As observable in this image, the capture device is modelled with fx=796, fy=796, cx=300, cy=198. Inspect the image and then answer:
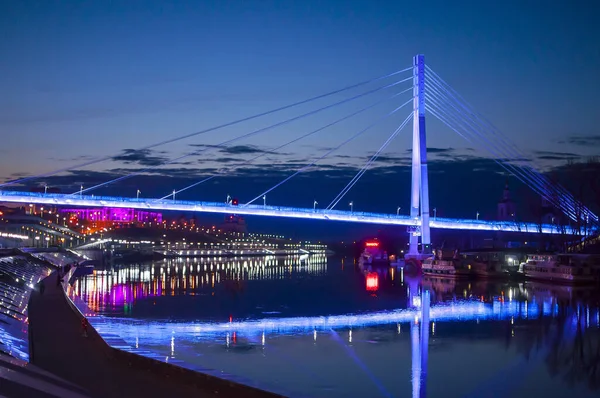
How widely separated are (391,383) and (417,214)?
1250 inches

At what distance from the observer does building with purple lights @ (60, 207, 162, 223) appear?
5330 inches

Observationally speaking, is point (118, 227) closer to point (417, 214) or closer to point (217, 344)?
point (417, 214)

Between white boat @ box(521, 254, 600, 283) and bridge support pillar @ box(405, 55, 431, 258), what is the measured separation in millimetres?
5959

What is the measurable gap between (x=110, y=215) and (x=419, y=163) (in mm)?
110126

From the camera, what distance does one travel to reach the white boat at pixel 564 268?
33.8m

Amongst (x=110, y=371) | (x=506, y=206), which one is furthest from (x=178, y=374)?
(x=506, y=206)

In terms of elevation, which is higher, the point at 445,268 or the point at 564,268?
the point at 564,268

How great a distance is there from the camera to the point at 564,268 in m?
34.6

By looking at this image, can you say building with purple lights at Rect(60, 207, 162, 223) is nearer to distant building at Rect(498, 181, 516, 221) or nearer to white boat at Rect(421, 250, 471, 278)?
distant building at Rect(498, 181, 516, 221)

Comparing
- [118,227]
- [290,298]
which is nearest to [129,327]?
[290,298]

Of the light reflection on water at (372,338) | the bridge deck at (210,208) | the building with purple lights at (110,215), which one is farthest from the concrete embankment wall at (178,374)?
the building with purple lights at (110,215)

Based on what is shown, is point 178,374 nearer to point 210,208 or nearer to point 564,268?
point 564,268

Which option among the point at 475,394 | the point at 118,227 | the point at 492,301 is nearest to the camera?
the point at 475,394

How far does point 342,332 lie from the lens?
17469 millimetres
